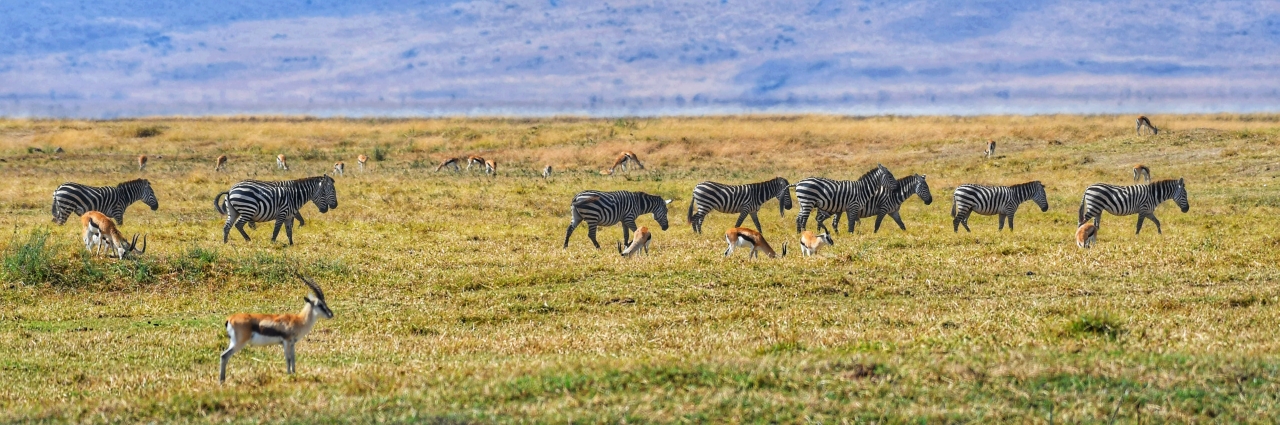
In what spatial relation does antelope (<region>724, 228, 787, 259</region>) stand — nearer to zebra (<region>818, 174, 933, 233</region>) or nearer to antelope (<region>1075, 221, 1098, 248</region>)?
antelope (<region>1075, 221, 1098, 248</region>)

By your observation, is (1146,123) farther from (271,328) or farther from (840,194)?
(271,328)

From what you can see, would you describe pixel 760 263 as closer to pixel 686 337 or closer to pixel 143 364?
pixel 686 337

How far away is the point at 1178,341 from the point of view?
10867 millimetres

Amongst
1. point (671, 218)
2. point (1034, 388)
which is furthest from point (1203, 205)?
point (1034, 388)

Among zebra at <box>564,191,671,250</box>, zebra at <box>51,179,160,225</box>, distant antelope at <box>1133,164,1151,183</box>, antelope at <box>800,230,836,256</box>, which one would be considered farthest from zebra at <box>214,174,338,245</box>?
distant antelope at <box>1133,164,1151,183</box>

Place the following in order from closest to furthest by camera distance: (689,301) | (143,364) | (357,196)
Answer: (143,364), (689,301), (357,196)

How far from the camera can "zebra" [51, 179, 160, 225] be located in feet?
85.5

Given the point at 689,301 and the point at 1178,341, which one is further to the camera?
the point at 689,301

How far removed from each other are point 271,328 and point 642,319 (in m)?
4.44

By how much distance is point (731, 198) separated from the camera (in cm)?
2597

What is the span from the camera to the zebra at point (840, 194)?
25438mm

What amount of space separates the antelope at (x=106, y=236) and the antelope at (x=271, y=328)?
7.98m

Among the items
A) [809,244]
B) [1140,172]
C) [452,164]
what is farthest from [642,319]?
[452,164]

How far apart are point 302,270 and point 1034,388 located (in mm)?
10869
